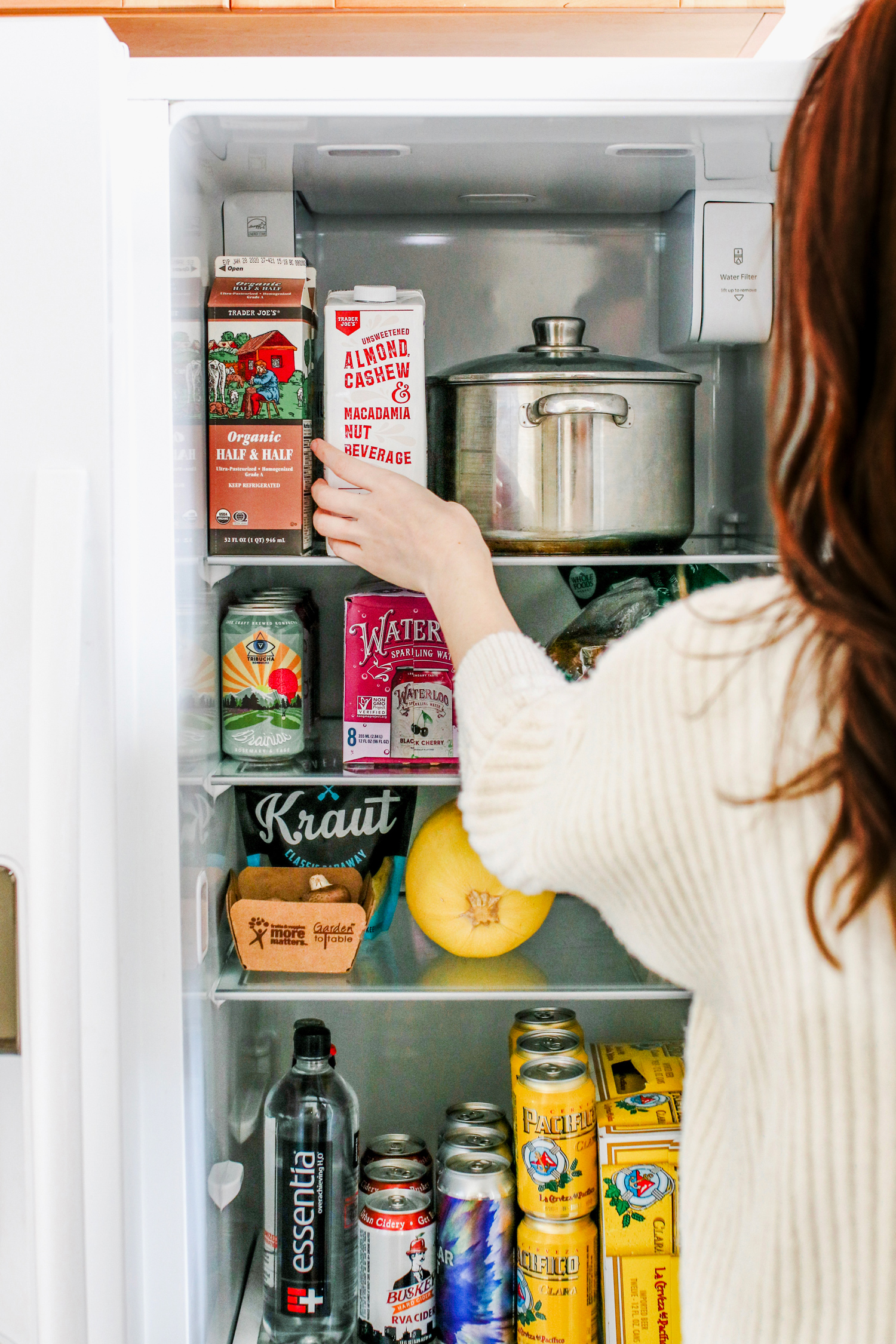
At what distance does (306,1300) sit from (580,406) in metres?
0.96

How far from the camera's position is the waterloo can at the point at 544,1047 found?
4.11 ft

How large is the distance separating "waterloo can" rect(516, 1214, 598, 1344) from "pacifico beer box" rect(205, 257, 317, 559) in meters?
0.77

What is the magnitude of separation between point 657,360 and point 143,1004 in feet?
3.22

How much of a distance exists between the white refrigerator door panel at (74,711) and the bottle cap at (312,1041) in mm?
231

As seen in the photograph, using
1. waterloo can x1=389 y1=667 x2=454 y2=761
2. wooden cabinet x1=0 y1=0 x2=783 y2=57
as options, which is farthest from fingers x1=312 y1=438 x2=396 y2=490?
wooden cabinet x1=0 y1=0 x2=783 y2=57

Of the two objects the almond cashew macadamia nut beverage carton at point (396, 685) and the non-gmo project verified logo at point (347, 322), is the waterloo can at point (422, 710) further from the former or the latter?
the non-gmo project verified logo at point (347, 322)

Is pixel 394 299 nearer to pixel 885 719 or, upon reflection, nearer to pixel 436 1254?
pixel 885 719

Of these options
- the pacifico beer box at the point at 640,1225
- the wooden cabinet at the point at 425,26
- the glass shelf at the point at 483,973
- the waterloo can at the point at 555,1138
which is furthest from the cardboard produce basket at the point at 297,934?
the wooden cabinet at the point at 425,26

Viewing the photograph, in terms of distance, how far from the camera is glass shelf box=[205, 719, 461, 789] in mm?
1169

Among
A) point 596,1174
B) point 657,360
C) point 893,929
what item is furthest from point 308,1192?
point 657,360

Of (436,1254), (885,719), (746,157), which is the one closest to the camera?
(885,719)

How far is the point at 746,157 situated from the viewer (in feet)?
3.78

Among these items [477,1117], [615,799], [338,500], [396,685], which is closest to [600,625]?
[396,685]

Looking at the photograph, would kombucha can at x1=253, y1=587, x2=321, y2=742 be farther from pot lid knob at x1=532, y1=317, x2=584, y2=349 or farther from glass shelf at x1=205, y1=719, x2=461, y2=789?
pot lid knob at x1=532, y1=317, x2=584, y2=349
